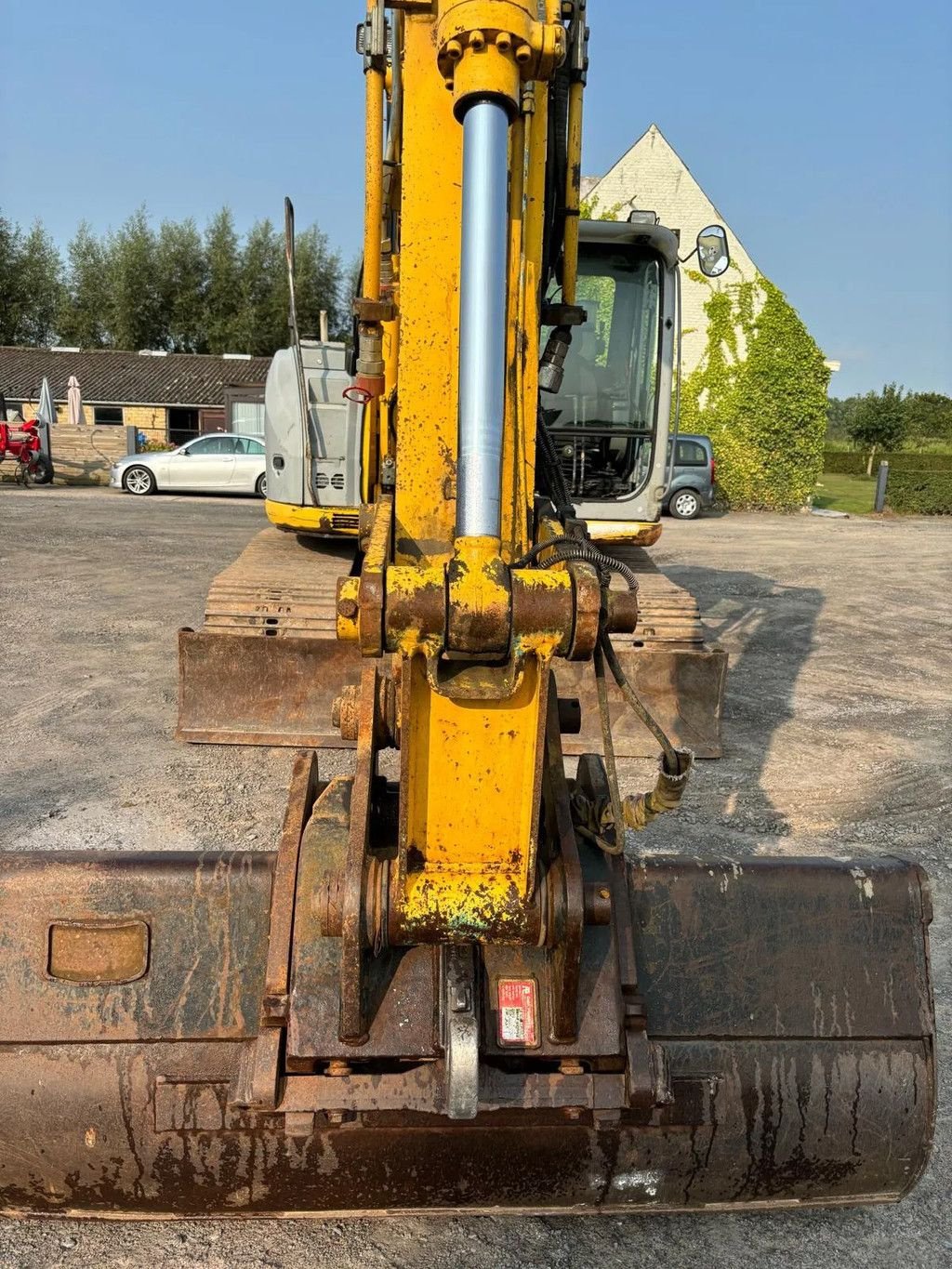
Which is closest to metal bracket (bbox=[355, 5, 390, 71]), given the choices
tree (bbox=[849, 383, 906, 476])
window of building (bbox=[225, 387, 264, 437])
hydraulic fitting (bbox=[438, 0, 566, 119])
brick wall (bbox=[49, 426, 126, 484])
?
hydraulic fitting (bbox=[438, 0, 566, 119])

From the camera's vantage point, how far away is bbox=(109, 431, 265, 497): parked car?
816 inches

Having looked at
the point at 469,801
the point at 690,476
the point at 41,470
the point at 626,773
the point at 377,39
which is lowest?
the point at 626,773

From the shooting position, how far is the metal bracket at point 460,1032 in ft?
6.35

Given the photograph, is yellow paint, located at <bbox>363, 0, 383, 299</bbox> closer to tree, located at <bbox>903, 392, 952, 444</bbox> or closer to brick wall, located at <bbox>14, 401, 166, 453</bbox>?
brick wall, located at <bbox>14, 401, 166, 453</bbox>

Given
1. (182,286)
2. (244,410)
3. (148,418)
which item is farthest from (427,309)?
(182,286)

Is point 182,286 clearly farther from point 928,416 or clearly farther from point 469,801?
point 469,801

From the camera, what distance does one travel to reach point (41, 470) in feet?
72.4

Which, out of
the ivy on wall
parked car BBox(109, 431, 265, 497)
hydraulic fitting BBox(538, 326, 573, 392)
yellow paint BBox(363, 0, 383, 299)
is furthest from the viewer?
the ivy on wall

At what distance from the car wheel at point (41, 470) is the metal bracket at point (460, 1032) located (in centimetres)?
2237

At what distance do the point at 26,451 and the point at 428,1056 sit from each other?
2228 centimetres

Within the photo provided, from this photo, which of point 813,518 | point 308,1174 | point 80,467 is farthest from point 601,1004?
point 80,467

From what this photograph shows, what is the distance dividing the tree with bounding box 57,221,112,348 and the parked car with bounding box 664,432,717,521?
35.6 m

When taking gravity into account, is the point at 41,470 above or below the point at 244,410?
below

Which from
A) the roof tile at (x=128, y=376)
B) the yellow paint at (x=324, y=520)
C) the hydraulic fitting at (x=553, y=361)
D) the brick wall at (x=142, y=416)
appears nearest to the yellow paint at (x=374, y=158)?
the hydraulic fitting at (x=553, y=361)
